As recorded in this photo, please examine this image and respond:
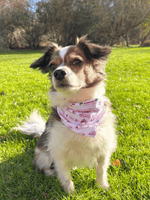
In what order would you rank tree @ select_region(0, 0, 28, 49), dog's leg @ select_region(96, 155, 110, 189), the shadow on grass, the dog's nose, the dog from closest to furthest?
the dog's nose → the dog → the shadow on grass → dog's leg @ select_region(96, 155, 110, 189) → tree @ select_region(0, 0, 28, 49)

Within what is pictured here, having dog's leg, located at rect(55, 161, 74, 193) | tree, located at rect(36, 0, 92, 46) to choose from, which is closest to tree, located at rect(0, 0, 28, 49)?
tree, located at rect(36, 0, 92, 46)

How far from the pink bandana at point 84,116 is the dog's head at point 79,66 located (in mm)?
281

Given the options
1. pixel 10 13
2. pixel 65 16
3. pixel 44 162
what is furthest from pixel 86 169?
pixel 10 13

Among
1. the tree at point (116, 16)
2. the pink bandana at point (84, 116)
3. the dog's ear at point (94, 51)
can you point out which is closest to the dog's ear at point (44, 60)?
the dog's ear at point (94, 51)

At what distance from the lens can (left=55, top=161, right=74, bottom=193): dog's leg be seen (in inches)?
86.6

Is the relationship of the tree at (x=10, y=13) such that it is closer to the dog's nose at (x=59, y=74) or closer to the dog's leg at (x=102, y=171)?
the dog's nose at (x=59, y=74)

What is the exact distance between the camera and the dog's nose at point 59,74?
1.90 meters

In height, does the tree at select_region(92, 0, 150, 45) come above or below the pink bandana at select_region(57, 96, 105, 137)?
above

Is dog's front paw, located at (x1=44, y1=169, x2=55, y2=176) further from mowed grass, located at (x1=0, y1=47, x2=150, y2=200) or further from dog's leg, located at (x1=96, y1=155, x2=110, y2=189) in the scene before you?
dog's leg, located at (x1=96, y1=155, x2=110, y2=189)

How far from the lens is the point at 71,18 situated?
27672mm

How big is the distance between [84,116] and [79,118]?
0.27 ft

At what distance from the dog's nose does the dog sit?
0.01m

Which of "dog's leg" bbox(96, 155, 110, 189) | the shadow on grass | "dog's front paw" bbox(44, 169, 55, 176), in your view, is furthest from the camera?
"dog's front paw" bbox(44, 169, 55, 176)

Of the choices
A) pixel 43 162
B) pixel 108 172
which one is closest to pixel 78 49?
pixel 43 162
